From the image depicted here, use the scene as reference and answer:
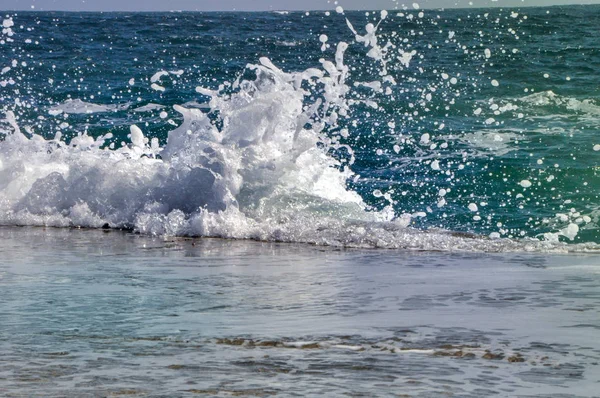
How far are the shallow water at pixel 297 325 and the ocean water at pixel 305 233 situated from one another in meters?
0.02

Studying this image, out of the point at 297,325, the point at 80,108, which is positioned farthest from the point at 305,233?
the point at 80,108

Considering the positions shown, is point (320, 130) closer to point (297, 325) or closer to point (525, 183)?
point (525, 183)

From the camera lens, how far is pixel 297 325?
177 inches

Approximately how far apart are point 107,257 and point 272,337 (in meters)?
3.21

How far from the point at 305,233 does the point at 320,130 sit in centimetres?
264

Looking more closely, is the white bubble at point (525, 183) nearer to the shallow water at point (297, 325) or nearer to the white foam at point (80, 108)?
the shallow water at point (297, 325)

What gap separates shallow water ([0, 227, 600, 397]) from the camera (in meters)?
3.47

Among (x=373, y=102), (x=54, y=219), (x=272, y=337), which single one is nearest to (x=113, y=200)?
(x=54, y=219)

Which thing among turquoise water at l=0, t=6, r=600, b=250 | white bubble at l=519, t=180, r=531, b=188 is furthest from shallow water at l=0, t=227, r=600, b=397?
white bubble at l=519, t=180, r=531, b=188

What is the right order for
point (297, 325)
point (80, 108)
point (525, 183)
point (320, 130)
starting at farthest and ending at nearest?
1. point (80, 108)
2. point (525, 183)
3. point (320, 130)
4. point (297, 325)

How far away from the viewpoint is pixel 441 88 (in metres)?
20.7

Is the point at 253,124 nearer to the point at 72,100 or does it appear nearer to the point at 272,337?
the point at 272,337

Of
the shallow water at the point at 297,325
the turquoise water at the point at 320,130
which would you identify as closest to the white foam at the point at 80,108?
the turquoise water at the point at 320,130

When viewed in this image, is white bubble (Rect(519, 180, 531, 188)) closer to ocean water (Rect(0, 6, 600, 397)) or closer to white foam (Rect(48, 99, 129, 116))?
ocean water (Rect(0, 6, 600, 397))
